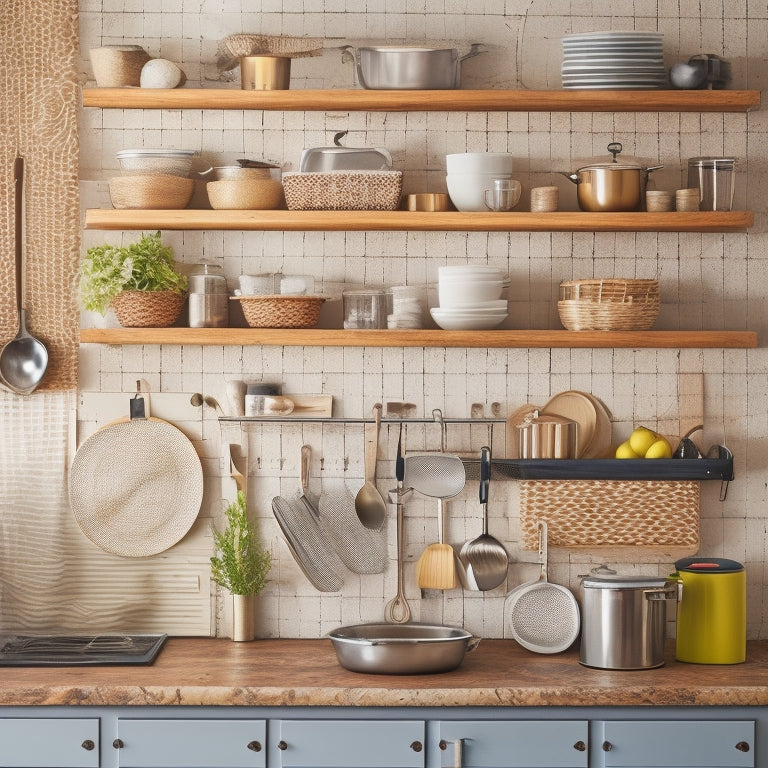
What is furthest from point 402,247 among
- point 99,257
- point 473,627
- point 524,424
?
point 473,627

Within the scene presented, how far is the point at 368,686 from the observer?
2539mm

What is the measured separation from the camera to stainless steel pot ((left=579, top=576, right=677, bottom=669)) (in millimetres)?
2709

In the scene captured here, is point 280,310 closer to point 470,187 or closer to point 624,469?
point 470,187

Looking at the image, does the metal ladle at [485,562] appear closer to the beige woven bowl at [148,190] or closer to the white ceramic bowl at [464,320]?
the white ceramic bowl at [464,320]

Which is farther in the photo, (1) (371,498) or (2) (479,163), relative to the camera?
(1) (371,498)

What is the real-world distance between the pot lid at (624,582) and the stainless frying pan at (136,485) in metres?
1.16

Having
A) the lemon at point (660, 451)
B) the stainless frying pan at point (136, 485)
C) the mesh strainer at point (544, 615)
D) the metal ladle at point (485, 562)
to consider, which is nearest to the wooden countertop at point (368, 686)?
the mesh strainer at point (544, 615)

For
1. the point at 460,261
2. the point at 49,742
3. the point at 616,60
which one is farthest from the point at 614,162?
the point at 49,742

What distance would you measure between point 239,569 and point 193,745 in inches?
22.2

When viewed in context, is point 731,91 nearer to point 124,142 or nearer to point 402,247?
point 402,247

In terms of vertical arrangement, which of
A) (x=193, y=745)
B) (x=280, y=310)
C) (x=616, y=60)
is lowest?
(x=193, y=745)

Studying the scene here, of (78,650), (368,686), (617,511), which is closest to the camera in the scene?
(368,686)

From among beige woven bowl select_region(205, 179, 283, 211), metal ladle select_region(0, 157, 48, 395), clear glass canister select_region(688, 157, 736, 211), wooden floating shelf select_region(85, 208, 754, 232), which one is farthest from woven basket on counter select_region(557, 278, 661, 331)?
metal ladle select_region(0, 157, 48, 395)

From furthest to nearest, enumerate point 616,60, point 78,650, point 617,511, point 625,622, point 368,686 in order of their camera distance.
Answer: point 617,511 → point 616,60 → point 78,650 → point 625,622 → point 368,686
